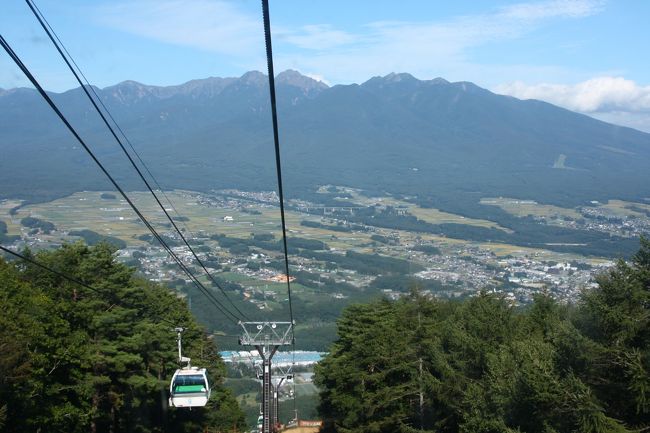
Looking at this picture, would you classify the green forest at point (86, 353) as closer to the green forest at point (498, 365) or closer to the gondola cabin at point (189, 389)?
the gondola cabin at point (189, 389)

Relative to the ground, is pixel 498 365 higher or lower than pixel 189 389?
higher


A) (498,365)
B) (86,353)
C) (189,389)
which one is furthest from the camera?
(189,389)

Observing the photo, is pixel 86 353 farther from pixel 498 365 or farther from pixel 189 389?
pixel 498 365

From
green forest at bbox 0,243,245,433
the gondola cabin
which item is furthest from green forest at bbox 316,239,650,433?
green forest at bbox 0,243,245,433

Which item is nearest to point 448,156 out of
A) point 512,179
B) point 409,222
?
point 512,179

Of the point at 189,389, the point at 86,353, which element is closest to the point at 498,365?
the point at 189,389

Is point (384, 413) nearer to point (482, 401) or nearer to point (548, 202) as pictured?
point (482, 401)

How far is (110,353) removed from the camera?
20.4m

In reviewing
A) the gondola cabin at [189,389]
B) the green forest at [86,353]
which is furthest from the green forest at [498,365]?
the green forest at [86,353]

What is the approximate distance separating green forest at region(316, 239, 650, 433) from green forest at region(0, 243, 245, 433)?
5751mm

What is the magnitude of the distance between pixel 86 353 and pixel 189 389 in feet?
8.61

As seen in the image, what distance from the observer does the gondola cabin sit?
62.4ft

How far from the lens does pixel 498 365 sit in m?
17.5

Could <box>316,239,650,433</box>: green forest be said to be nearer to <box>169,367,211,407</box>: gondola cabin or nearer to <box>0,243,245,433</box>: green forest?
<box>169,367,211,407</box>: gondola cabin
